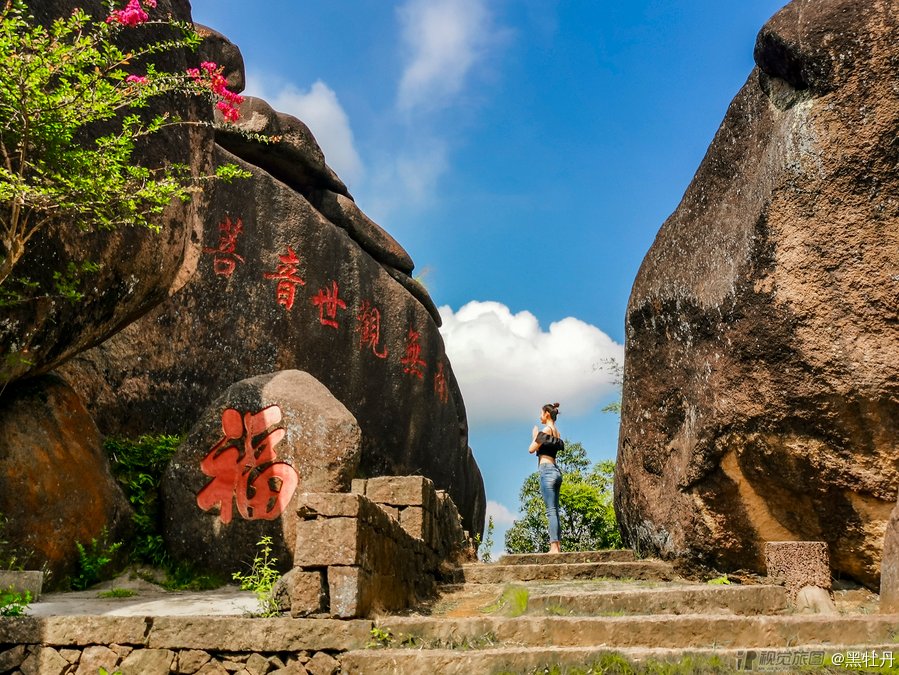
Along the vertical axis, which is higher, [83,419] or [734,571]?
[83,419]

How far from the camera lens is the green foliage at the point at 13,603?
5.25m

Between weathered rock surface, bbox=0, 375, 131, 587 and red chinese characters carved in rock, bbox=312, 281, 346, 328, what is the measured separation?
5668 mm

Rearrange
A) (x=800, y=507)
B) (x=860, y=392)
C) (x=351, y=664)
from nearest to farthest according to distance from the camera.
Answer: (x=351, y=664)
(x=860, y=392)
(x=800, y=507)

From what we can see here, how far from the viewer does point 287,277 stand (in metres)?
12.8

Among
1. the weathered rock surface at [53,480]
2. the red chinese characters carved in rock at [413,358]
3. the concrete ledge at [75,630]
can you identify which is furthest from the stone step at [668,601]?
the red chinese characters carved in rock at [413,358]

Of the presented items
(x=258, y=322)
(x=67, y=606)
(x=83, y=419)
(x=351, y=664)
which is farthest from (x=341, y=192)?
(x=351, y=664)

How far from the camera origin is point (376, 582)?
5402 millimetres

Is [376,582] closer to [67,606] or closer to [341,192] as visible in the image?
[67,606]

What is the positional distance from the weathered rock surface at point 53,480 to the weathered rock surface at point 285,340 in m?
2.09

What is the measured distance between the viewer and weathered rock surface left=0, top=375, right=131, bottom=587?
675cm

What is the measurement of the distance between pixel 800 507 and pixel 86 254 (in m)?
6.67

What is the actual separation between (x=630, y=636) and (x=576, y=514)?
38.9ft

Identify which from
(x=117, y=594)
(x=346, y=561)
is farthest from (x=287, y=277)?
(x=346, y=561)

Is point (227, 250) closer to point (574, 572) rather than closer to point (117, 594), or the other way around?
point (117, 594)
